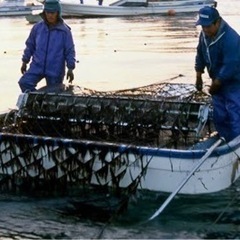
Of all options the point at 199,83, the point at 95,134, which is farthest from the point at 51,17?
the point at 199,83

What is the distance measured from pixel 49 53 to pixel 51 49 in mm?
65

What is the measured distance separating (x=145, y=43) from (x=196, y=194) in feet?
64.0

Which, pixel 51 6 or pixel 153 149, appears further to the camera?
pixel 51 6

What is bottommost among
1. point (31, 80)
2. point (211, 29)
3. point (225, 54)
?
point (31, 80)

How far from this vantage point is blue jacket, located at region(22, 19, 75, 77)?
9.55 meters

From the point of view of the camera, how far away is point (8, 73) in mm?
17969

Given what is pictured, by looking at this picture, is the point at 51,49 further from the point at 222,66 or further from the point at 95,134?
the point at 222,66

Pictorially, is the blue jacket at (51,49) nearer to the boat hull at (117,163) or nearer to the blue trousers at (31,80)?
the blue trousers at (31,80)

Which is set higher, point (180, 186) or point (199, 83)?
point (199, 83)

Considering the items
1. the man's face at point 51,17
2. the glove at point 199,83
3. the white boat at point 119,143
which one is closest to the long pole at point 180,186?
the white boat at point 119,143

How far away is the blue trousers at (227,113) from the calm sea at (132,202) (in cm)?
65

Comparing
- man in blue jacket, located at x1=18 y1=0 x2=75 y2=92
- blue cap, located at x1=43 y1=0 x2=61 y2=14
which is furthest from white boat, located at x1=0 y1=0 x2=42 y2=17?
blue cap, located at x1=43 y1=0 x2=61 y2=14

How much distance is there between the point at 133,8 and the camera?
4844 centimetres

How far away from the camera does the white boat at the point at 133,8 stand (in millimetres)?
47062
